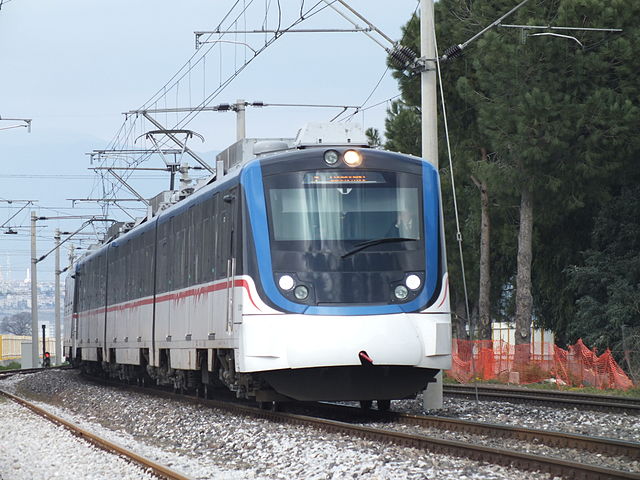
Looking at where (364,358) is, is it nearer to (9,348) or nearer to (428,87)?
(428,87)

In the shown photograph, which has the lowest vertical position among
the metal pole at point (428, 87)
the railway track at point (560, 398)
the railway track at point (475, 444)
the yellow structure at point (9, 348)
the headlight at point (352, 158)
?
the yellow structure at point (9, 348)

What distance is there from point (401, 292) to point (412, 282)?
0.21 m

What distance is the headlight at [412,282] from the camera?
15.5 metres

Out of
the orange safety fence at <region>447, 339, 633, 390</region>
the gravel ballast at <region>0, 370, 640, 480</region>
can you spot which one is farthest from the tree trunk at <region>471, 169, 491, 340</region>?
the gravel ballast at <region>0, 370, 640, 480</region>

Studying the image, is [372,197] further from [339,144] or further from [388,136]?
[388,136]

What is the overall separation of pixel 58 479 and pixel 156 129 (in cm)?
2022

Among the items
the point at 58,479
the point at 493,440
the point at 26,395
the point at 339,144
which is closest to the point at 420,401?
the point at 339,144

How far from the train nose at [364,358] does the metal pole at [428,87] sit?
468 cm

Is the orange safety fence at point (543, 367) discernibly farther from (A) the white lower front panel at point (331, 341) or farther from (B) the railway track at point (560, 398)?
(A) the white lower front panel at point (331, 341)

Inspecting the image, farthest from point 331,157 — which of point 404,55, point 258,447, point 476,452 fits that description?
point 476,452

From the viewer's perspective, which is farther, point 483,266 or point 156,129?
point 483,266

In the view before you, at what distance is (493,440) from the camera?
43.0 ft

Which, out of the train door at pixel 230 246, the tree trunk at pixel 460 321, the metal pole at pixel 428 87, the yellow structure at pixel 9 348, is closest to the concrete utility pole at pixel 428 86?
the metal pole at pixel 428 87

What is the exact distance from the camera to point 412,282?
1549 centimetres
